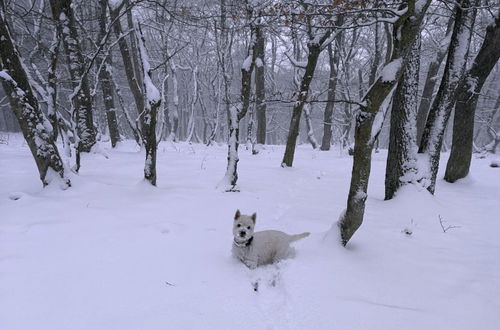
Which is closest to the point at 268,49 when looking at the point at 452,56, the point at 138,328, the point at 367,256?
the point at 452,56

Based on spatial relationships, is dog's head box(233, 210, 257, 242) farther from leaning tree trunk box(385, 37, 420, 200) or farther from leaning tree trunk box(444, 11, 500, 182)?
leaning tree trunk box(444, 11, 500, 182)

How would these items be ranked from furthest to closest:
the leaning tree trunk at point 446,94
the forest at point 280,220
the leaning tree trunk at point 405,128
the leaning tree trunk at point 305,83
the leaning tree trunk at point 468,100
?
the leaning tree trunk at point 305,83, the leaning tree trunk at point 468,100, the leaning tree trunk at point 405,128, the leaning tree trunk at point 446,94, the forest at point 280,220

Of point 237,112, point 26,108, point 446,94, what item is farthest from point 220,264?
point 446,94

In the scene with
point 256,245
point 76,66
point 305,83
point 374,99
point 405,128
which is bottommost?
point 256,245

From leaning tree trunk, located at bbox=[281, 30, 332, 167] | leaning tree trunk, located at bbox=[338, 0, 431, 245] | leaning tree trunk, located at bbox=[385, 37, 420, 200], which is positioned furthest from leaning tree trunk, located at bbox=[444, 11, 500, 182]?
leaning tree trunk, located at bbox=[338, 0, 431, 245]

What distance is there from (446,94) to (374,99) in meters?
4.33

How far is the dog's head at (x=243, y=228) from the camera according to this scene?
3846 mm

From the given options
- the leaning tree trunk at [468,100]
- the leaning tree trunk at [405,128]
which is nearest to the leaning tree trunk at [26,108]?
the leaning tree trunk at [405,128]

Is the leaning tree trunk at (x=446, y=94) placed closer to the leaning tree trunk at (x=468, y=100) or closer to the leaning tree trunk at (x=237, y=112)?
the leaning tree trunk at (x=468, y=100)

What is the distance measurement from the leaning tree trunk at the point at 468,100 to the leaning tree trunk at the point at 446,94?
1.21m

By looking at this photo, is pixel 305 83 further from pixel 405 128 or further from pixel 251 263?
pixel 251 263

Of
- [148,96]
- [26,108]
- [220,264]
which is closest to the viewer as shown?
[220,264]

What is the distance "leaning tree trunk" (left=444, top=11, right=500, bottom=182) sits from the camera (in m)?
7.27

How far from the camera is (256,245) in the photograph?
12.9 feet
